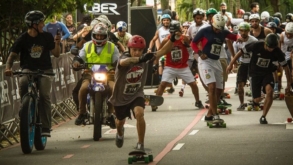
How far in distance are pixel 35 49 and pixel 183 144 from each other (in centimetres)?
274

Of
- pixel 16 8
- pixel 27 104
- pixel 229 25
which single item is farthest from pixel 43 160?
pixel 229 25

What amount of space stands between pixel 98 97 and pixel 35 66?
1338 millimetres

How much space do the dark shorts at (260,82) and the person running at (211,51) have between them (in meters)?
0.90

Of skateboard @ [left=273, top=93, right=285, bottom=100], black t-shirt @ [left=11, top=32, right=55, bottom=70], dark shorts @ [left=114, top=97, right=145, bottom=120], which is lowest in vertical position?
skateboard @ [left=273, top=93, right=285, bottom=100]

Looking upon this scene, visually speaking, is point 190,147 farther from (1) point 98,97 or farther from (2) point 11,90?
(2) point 11,90

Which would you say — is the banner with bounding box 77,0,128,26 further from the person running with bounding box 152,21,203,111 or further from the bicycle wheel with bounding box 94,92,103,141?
the bicycle wheel with bounding box 94,92,103,141

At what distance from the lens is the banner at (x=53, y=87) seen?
696 inches

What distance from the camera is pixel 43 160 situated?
15109 mm

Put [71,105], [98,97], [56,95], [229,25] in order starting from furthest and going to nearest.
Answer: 1. [229,25]
2. [71,105]
3. [56,95]
4. [98,97]

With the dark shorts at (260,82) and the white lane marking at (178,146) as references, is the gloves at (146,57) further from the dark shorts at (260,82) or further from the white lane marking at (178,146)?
the dark shorts at (260,82)

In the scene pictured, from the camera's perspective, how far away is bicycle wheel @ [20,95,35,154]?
15586mm

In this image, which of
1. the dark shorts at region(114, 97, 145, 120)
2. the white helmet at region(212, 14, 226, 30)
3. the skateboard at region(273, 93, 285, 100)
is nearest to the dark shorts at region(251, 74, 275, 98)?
the white helmet at region(212, 14, 226, 30)

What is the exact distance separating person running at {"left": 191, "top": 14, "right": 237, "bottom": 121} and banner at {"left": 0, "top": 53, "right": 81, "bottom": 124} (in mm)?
3425

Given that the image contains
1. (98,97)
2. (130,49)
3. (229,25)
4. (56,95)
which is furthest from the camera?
(229,25)
